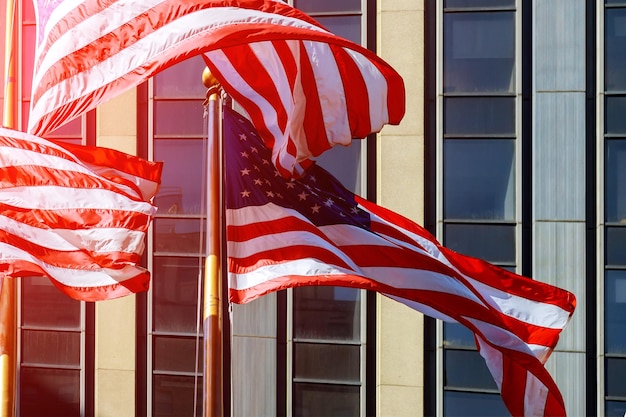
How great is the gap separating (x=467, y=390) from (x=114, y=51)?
9.78 m

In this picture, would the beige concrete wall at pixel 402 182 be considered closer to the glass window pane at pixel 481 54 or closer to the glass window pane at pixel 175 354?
the glass window pane at pixel 481 54

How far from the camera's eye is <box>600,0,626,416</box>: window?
15.8 m

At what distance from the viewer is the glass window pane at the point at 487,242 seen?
53.0 ft

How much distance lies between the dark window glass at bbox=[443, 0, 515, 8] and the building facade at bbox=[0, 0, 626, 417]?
0.04 metres

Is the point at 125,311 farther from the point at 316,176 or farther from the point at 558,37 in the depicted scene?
the point at 558,37

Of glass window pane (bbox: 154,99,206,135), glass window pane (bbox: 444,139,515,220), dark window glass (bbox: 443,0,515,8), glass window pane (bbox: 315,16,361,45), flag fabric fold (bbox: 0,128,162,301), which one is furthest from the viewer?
glass window pane (bbox: 154,99,206,135)

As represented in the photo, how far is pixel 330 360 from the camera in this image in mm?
16391

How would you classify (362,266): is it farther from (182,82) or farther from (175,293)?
(182,82)

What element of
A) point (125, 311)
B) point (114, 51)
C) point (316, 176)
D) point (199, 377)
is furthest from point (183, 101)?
point (114, 51)

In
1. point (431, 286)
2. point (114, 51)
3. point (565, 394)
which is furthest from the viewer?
point (565, 394)

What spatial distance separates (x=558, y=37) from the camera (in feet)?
52.6

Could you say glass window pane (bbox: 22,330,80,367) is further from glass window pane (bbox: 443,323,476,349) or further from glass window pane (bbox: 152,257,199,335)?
glass window pane (bbox: 443,323,476,349)

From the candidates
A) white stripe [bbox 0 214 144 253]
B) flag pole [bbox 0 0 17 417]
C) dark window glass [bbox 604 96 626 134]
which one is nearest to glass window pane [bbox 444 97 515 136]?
dark window glass [bbox 604 96 626 134]

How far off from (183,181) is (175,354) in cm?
319
